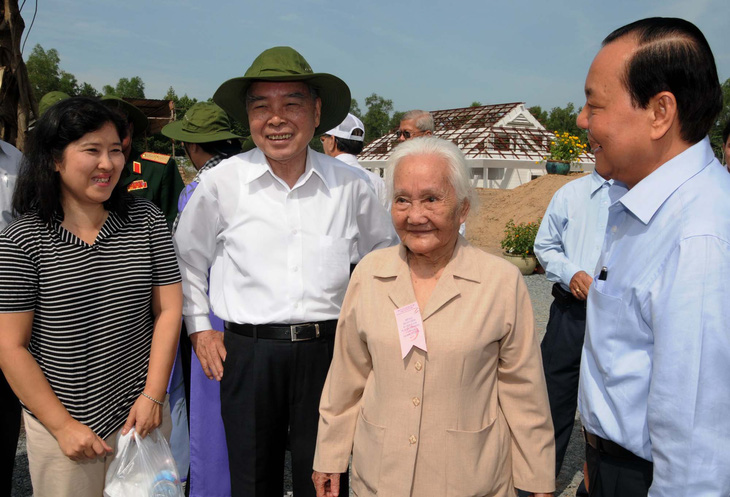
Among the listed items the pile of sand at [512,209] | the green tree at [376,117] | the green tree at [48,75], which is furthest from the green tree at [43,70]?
the pile of sand at [512,209]

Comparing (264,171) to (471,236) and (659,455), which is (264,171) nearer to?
(659,455)

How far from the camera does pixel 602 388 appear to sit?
1.53m

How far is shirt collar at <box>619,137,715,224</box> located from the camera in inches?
52.2

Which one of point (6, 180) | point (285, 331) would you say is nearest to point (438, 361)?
point (285, 331)

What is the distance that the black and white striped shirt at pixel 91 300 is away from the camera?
6.05 ft

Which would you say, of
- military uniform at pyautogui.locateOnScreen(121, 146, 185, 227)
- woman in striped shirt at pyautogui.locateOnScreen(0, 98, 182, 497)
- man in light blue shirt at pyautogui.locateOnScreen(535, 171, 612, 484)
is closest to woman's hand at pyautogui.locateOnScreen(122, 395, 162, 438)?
woman in striped shirt at pyautogui.locateOnScreen(0, 98, 182, 497)

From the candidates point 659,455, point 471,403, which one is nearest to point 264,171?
point 471,403

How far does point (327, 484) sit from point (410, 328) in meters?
0.78

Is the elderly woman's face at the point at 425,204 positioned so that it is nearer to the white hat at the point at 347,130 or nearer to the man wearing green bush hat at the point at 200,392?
the man wearing green bush hat at the point at 200,392

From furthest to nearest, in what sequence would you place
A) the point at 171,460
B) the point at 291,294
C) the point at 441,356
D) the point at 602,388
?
1. the point at 291,294
2. the point at 171,460
3. the point at 441,356
4. the point at 602,388

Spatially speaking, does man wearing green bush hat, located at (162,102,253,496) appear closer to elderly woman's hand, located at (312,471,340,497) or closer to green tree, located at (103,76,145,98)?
elderly woman's hand, located at (312,471,340,497)

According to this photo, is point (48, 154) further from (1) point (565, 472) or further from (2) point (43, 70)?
(2) point (43, 70)

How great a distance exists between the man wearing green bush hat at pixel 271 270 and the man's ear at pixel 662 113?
144cm

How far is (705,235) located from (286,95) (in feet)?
5.93
